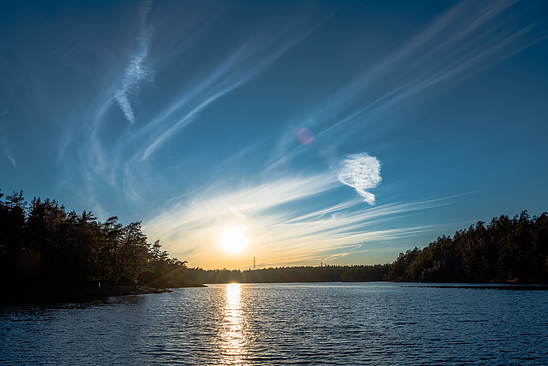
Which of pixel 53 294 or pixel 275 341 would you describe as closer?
pixel 275 341

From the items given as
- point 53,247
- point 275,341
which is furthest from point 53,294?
point 275,341

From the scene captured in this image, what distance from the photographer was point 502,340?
4047cm

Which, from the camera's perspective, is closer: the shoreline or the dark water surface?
the dark water surface

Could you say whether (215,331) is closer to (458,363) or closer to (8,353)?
(8,353)

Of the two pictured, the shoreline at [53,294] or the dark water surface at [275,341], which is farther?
the shoreline at [53,294]

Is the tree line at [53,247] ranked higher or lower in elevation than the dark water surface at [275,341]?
higher

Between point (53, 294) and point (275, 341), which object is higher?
point (53, 294)

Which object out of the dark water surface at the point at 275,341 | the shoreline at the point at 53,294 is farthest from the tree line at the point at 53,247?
the dark water surface at the point at 275,341

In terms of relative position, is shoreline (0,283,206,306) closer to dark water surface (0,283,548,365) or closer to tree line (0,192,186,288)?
tree line (0,192,186,288)

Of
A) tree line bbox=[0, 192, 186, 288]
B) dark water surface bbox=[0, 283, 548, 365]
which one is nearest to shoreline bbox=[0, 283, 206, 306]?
tree line bbox=[0, 192, 186, 288]

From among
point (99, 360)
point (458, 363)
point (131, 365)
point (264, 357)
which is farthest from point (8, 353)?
point (458, 363)

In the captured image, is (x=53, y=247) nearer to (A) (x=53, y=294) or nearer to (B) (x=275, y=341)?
(A) (x=53, y=294)

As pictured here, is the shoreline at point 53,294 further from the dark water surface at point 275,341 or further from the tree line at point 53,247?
the dark water surface at point 275,341

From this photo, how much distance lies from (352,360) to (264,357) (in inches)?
289
